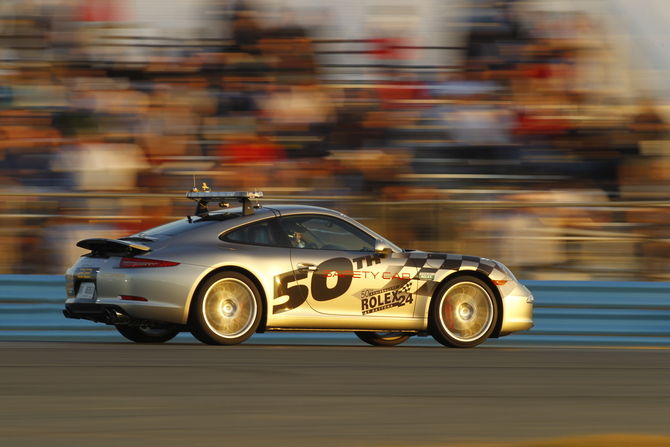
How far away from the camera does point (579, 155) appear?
39.6 feet

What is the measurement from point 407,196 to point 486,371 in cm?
476

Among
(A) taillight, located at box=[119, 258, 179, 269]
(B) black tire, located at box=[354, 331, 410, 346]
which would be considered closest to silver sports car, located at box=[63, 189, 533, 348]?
(A) taillight, located at box=[119, 258, 179, 269]

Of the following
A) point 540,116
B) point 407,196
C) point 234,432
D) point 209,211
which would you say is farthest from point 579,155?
point 234,432

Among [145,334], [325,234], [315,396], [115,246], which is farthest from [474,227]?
[315,396]

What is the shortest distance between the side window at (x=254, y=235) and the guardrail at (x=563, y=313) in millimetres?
2107

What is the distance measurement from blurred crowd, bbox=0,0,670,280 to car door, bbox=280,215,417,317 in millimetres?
1993

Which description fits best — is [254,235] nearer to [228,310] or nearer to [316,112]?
[228,310]

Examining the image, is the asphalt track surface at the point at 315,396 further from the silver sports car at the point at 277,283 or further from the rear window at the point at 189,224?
the rear window at the point at 189,224

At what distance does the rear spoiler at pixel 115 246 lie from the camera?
8.24m

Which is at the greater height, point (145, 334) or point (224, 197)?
point (224, 197)

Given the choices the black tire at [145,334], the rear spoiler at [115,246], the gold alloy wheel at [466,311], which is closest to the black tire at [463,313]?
the gold alloy wheel at [466,311]

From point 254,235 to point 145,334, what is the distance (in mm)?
1410

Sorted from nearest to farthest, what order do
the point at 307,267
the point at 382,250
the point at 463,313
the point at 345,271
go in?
1. the point at 307,267
2. the point at 345,271
3. the point at 382,250
4. the point at 463,313

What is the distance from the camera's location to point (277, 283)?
850 cm
